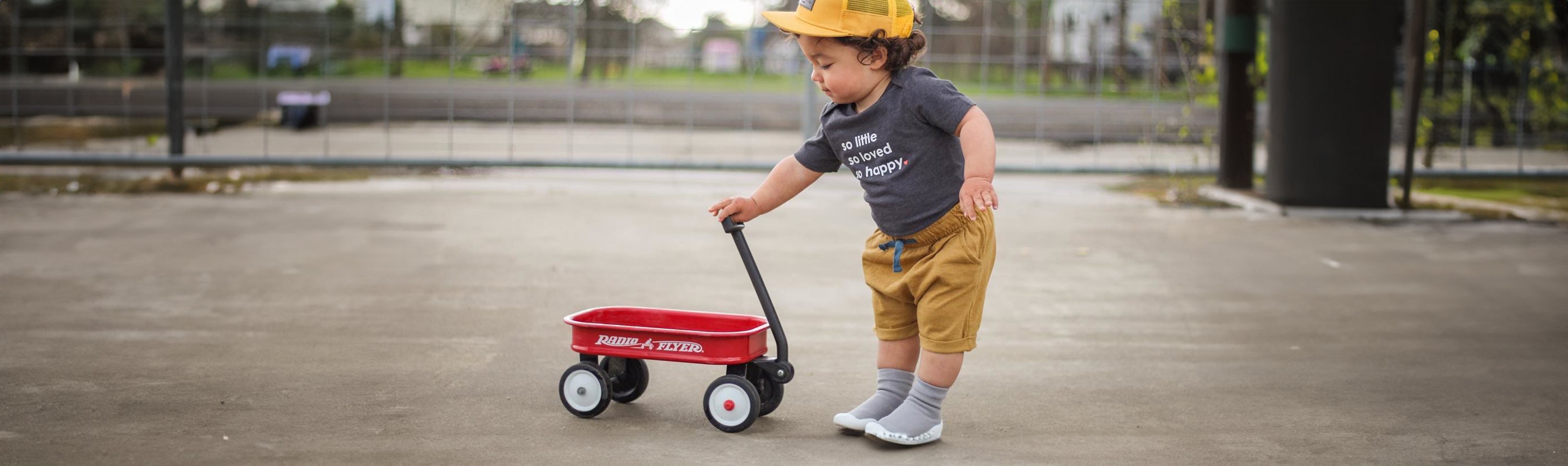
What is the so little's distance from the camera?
3.89m

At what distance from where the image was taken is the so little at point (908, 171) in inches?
153

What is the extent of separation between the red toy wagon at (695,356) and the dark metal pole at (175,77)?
27.7 ft

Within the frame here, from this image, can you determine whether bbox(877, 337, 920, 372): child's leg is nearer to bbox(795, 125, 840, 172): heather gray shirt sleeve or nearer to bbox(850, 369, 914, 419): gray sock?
bbox(850, 369, 914, 419): gray sock

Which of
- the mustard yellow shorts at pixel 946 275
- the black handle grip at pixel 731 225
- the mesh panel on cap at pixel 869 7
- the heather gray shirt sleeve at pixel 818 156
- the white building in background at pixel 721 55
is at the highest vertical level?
the white building in background at pixel 721 55

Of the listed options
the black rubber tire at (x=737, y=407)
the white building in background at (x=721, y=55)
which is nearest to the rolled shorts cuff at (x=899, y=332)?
the black rubber tire at (x=737, y=407)

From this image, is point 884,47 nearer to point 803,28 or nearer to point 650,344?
point 803,28

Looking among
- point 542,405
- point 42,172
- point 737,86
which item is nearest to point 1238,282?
point 542,405

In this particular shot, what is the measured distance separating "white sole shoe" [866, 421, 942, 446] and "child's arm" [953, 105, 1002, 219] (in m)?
0.62

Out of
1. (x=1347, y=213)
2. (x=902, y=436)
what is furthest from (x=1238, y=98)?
(x=902, y=436)

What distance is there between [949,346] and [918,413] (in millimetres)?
200

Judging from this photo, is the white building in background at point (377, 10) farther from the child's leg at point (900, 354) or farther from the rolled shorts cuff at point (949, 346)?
the rolled shorts cuff at point (949, 346)

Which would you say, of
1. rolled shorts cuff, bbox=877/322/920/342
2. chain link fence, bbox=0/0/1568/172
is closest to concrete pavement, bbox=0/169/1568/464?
rolled shorts cuff, bbox=877/322/920/342

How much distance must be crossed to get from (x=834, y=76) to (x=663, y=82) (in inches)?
405

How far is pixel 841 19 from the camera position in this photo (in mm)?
3863
